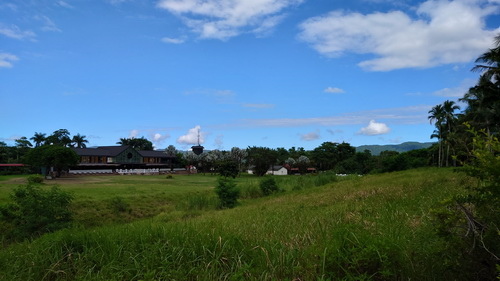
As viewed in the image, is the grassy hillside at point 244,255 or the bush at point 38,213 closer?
the grassy hillside at point 244,255

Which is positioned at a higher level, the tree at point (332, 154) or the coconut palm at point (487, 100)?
the coconut palm at point (487, 100)

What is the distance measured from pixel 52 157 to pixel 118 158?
25260mm

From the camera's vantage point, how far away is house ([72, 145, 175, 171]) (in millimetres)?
71125

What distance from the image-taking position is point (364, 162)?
73.1 meters

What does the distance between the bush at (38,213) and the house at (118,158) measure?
2169 inches

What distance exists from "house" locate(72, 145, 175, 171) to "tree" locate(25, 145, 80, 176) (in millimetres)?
13379

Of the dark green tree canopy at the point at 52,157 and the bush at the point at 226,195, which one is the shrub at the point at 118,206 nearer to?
the bush at the point at 226,195

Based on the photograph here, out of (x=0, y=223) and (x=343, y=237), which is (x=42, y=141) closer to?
(x=0, y=223)

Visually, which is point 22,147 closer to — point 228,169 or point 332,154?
point 228,169

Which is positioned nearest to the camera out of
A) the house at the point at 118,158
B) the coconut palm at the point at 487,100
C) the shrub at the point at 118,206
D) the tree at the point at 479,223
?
the tree at the point at 479,223

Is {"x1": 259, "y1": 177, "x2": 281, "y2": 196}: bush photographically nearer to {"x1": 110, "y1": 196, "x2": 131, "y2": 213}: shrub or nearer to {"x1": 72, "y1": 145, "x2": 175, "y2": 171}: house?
{"x1": 110, "y1": 196, "x2": 131, "y2": 213}: shrub

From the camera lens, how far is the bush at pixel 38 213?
14.0 m

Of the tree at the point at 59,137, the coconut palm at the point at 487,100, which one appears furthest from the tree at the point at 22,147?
the coconut palm at the point at 487,100

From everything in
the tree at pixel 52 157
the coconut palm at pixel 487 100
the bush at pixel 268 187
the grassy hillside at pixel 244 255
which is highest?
the coconut palm at pixel 487 100
